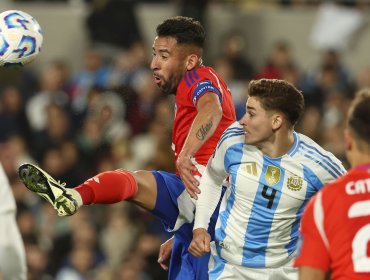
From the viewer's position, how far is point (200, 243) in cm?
621

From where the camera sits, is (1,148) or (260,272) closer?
(260,272)

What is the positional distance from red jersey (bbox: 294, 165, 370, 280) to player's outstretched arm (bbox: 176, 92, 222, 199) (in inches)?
58.3

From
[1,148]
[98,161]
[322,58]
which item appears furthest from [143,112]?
[322,58]

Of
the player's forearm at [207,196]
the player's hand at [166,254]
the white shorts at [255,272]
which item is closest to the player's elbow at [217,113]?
the player's forearm at [207,196]

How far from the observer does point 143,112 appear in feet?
41.7

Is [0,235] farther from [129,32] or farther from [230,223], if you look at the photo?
[129,32]

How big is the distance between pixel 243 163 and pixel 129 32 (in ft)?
25.0

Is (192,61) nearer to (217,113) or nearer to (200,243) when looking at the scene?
(217,113)

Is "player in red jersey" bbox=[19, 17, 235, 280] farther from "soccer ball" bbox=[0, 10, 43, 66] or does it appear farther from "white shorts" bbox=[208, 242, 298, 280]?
"soccer ball" bbox=[0, 10, 43, 66]

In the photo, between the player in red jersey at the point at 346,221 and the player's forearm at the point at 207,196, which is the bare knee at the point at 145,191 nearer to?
the player's forearm at the point at 207,196

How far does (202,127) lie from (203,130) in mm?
21

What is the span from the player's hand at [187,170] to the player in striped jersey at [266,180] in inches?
6.3

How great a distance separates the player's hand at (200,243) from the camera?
6.17m

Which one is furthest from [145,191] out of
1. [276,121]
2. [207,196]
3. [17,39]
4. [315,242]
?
[315,242]
